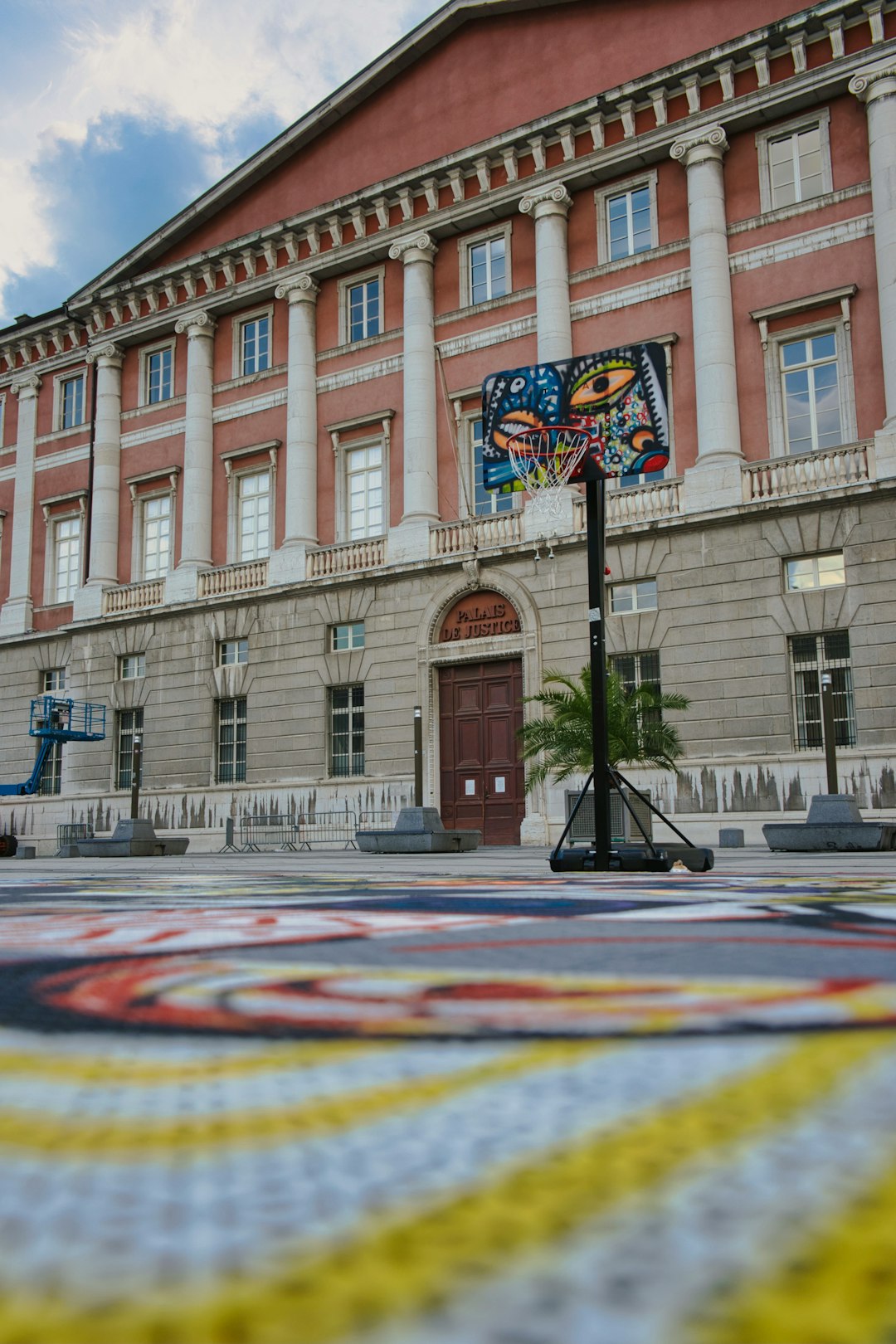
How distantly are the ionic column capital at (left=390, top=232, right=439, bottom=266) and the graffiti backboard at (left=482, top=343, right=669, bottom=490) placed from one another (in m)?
5.47

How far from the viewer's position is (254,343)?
94.0 ft

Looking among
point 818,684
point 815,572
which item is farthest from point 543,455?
point 818,684

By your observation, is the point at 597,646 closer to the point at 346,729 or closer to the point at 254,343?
the point at 346,729

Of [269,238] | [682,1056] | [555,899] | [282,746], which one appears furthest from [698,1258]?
[269,238]

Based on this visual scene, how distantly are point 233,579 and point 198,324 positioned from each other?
24.4 feet

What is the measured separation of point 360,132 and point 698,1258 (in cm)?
3075

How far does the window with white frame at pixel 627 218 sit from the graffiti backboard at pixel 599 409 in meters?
2.88

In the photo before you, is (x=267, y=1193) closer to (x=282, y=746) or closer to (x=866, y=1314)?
(x=866, y=1314)

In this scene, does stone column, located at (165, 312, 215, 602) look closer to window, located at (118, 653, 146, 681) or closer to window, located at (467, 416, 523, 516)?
window, located at (118, 653, 146, 681)

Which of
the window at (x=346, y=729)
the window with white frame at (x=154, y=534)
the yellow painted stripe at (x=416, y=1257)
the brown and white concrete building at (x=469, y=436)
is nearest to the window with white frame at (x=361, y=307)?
the brown and white concrete building at (x=469, y=436)

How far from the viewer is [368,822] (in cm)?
2344

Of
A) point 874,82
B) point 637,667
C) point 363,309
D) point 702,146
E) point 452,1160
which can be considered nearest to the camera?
point 452,1160

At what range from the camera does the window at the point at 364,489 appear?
25.8 m

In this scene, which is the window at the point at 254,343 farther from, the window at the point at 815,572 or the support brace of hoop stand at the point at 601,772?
the support brace of hoop stand at the point at 601,772
